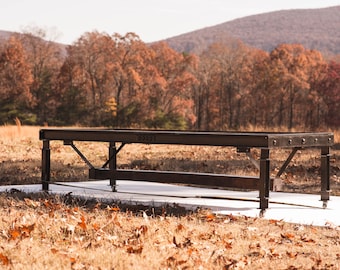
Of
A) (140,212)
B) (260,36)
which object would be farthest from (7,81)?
(260,36)

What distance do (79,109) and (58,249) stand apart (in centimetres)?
4786

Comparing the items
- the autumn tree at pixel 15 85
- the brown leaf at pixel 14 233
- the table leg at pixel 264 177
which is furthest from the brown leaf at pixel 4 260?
the autumn tree at pixel 15 85

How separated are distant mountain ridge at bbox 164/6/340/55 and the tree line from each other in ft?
261

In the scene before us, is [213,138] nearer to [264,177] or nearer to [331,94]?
[264,177]

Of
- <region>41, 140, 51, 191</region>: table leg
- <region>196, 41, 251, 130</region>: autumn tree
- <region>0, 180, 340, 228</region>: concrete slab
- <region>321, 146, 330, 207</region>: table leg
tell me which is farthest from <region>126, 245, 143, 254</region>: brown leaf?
<region>196, 41, 251, 130</region>: autumn tree

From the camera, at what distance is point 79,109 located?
5266cm

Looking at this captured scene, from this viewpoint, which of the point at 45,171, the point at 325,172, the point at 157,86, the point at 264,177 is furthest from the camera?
the point at 157,86

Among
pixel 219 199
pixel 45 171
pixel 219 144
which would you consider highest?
pixel 219 144

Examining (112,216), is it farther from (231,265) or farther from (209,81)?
(209,81)

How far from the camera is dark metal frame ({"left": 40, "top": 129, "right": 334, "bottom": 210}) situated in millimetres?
7445

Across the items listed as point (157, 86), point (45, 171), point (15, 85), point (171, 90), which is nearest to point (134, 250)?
point (45, 171)

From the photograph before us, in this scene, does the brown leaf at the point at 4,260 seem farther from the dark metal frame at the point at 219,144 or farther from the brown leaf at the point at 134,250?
the dark metal frame at the point at 219,144

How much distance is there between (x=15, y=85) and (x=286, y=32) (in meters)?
121

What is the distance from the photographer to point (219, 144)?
298 inches
